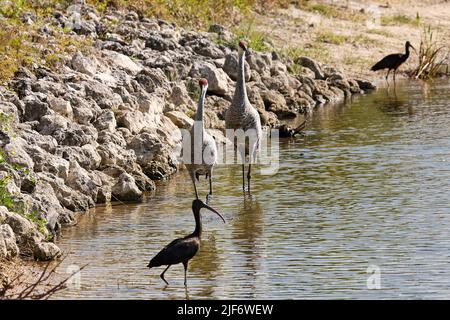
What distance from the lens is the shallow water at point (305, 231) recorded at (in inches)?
429

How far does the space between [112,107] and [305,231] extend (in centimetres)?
540

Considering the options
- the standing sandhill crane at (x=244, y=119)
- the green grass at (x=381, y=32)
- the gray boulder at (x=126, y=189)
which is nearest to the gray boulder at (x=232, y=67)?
the standing sandhill crane at (x=244, y=119)

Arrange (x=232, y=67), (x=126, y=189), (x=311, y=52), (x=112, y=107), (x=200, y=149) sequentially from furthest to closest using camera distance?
(x=311, y=52) < (x=232, y=67) < (x=112, y=107) < (x=200, y=149) < (x=126, y=189)

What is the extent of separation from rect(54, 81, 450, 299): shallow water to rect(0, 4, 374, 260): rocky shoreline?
Answer: 0.48 m

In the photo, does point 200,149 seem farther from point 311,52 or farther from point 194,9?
point 311,52

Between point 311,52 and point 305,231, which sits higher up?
point 311,52

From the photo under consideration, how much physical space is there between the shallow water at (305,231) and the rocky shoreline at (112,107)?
1.58 feet

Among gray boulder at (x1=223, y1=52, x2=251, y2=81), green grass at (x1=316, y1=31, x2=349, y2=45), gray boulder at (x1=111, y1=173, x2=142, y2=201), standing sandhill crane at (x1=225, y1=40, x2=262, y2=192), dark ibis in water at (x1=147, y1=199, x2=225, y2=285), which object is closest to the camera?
dark ibis in water at (x1=147, y1=199, x2=225, y2=285)

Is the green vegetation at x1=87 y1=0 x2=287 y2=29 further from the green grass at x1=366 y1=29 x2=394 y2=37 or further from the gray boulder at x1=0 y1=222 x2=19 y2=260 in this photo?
the gray boulder at x1=0 y1=222 x2=19 y2=260

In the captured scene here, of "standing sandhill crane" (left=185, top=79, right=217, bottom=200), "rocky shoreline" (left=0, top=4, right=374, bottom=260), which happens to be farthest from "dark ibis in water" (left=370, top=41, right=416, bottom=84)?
"standing sandhill crane" (left=185, top=79, right=217, bottom=200)

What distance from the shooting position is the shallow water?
10.9m

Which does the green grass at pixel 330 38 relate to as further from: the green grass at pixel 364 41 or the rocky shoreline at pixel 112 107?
the rocky shoreline at pixel 112 107

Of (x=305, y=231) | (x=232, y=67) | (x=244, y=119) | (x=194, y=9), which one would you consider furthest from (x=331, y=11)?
(x=305, y=231)

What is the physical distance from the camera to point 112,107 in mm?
17500
